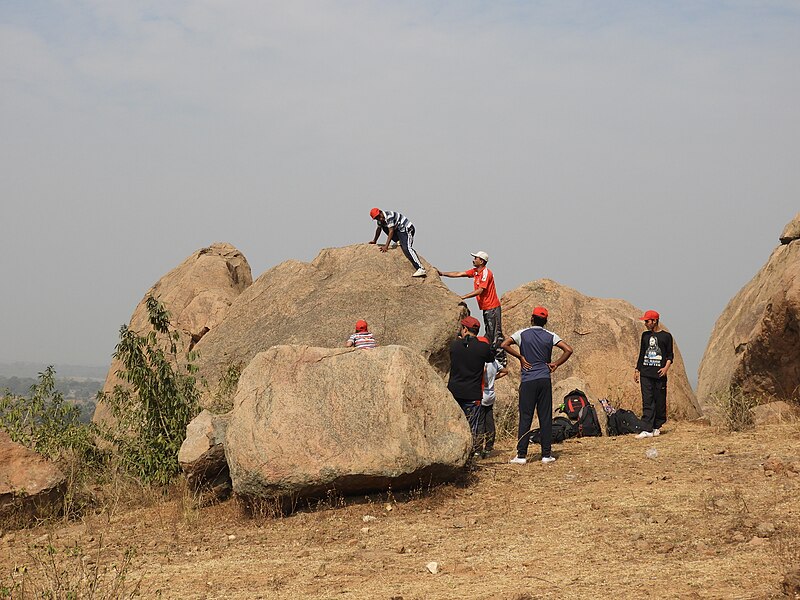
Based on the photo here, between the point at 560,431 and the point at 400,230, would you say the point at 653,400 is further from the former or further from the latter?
the point at 400,230

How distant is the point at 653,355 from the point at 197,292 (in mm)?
10178

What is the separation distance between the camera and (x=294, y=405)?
32.1 feet

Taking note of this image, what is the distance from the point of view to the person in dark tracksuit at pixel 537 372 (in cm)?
1098

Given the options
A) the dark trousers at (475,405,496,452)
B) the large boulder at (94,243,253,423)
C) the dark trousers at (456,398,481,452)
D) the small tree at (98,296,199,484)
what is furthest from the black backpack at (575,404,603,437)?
the large boulder at (94,243,253,423)

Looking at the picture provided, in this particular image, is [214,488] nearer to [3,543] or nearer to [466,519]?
[3,543]

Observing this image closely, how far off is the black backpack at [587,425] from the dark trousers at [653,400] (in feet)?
2.49

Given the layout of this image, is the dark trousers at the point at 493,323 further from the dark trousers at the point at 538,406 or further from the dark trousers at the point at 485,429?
the dark trousers at the point at 538,406

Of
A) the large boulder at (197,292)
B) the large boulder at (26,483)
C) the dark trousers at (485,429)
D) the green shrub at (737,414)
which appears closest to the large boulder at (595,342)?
the green shrub at (737,414)

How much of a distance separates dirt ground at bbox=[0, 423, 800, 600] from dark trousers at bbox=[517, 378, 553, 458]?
36 centimetres

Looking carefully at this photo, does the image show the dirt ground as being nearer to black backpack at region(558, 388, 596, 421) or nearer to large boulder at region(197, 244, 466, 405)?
black backpack at region(558, 388, 596, 421)

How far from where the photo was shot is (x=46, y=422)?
1248cm

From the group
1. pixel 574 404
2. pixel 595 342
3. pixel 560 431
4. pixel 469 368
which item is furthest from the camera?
pixel 595 342

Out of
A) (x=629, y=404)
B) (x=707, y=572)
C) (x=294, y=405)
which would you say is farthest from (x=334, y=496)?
(x=629, y=404)

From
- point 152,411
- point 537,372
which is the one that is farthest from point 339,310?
point 537,372
